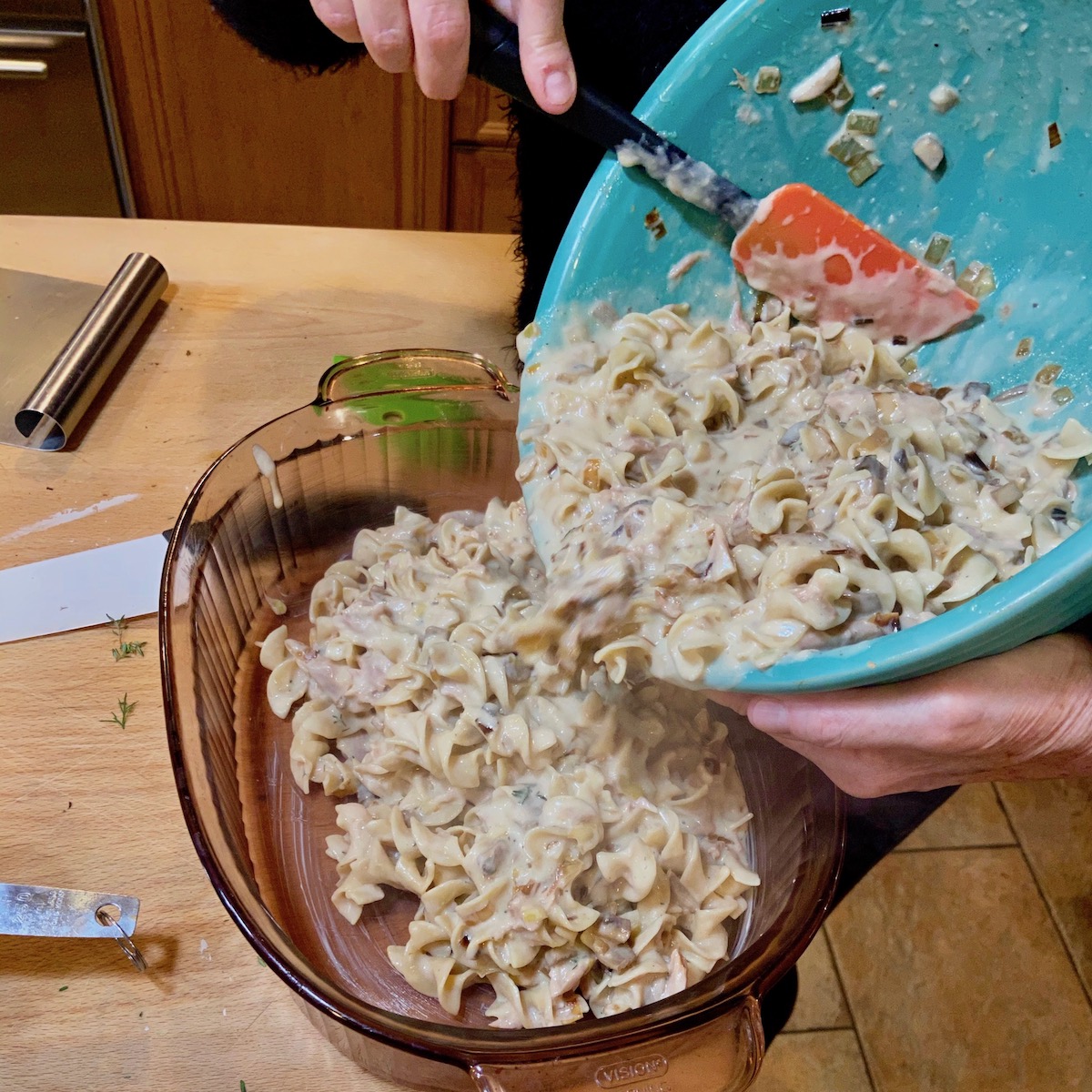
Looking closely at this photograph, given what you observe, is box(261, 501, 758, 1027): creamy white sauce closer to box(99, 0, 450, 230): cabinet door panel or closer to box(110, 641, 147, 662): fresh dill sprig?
box(110, 641, 147, 662): fresh dill sprig

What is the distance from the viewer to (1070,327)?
1.36 m

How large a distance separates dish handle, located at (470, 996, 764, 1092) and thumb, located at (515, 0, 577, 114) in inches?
50.1

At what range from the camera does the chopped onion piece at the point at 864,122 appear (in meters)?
1.44

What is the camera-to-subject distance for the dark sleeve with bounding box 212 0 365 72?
6.64 ft

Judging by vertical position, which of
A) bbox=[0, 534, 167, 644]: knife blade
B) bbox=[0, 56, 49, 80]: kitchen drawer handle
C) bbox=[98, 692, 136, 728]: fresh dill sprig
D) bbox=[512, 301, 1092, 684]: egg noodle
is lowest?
bbox=[98, 692, 136, 728]: fresh dill sprig

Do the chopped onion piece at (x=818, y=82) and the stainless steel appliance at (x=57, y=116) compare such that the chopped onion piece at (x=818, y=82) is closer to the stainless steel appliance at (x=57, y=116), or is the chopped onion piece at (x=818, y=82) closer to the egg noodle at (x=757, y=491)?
the egg noodle at (x=757, y=491)

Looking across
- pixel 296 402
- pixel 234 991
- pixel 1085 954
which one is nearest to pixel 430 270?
pixel 296 402

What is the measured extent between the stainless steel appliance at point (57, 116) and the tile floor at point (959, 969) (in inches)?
155

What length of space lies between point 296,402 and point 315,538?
0.44 m

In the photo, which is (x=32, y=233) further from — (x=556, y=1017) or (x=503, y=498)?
(x=556, y=1017)

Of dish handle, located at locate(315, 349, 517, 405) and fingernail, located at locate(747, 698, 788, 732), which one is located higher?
fingernail, located at locate(747, 698, 788, 732)

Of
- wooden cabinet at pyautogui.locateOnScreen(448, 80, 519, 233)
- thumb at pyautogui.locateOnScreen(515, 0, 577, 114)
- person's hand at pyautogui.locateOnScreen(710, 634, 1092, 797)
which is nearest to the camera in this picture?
person's hand at pyautogui.locateOnScreen(710, 634, 1092, 797)

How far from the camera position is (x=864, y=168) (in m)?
1.48

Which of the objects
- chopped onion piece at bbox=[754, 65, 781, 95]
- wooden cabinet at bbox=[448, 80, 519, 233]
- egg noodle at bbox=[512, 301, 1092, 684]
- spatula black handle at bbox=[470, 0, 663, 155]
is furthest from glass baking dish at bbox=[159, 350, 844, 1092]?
wooden cabinet at bbox=[448, 80, 519, 233]
